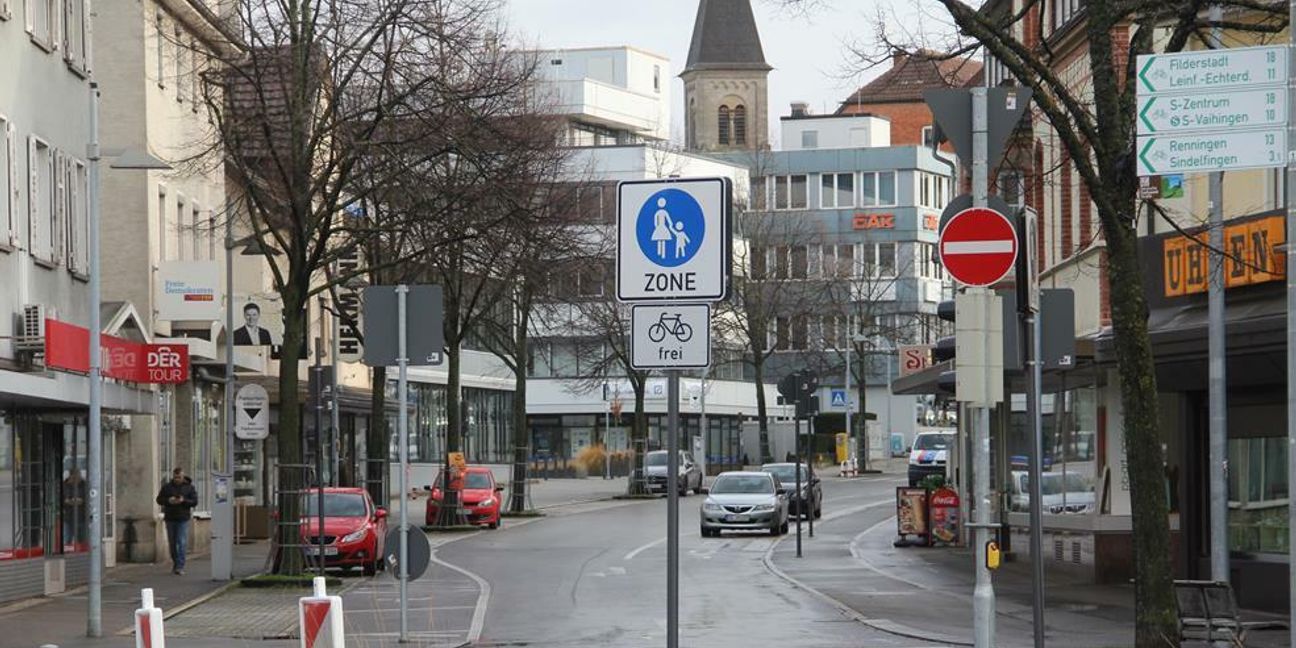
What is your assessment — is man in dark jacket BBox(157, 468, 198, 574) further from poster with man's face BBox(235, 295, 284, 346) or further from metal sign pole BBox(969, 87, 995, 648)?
metal sign pole BBox(969, 87, 995, 648)

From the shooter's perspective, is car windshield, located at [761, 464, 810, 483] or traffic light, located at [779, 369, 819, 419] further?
car windshield, located at [761, 464, 810, 483]

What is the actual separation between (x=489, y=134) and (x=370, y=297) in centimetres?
1060

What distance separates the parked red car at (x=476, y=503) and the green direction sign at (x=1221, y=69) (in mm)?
37676

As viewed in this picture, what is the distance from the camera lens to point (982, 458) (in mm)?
13516

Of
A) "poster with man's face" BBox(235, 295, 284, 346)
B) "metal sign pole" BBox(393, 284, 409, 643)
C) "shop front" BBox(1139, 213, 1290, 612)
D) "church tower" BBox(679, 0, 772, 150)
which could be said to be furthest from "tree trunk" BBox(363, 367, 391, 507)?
"church tower" BBox(679, 0, 772, 150)

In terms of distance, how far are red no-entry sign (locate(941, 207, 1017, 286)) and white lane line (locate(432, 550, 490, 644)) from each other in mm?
9413

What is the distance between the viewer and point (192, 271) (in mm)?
38219

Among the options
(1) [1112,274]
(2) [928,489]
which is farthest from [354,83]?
(1) [1112,274]

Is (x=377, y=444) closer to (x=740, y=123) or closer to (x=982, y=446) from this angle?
(x=982, y=446)

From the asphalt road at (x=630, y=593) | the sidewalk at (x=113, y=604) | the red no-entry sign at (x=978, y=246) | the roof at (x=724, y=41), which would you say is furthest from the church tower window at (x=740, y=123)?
the red no-entry sign at (x=978, y=246)

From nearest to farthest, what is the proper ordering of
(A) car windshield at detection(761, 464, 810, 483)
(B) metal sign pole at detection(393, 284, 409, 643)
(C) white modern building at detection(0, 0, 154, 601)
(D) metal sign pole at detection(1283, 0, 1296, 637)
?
(D) metal sign pole at detection(1283, 0, 1296, 637)
(B) metal sign pole at detection(393, 284, 409, 643)
(C) white modern building at detection(0, 0, 154, 601)
(A) car windshield at detection(761, 464, 810, 483)

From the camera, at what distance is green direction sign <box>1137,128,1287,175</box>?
12.8 metres

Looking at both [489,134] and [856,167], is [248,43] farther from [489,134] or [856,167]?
[856,167]

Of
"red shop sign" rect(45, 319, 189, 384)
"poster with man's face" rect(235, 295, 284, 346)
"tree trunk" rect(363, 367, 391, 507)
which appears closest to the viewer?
"red shop sign" rect(45, 319, 189, 384)
